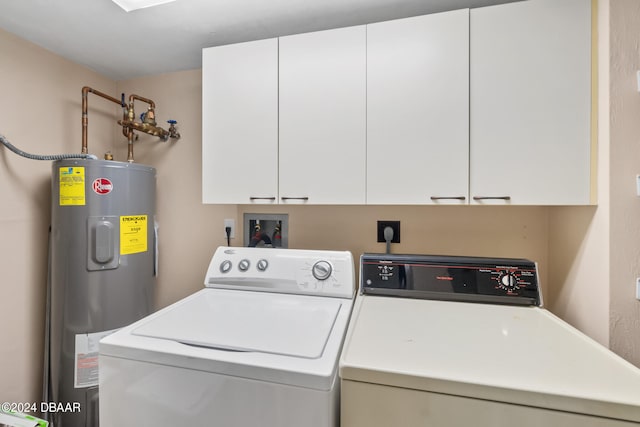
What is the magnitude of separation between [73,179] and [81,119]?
0.62 meters

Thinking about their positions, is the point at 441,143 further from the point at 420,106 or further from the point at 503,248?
the point at 503,248

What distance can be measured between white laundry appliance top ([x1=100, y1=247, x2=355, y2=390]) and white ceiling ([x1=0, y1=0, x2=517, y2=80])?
3.73 ft

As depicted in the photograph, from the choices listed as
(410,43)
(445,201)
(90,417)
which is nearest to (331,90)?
(410,43)

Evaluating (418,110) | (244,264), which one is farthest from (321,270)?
(418,110)

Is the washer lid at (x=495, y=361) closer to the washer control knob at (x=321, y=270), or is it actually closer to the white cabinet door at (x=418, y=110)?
the washer control knob at (x=321, y=270)

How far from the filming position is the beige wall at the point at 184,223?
1289 mm

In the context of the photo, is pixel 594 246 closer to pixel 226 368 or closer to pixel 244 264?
pixel 226 368

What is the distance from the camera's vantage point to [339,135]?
122 cm

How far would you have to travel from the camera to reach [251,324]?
952mm

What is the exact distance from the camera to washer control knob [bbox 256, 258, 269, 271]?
1.32m

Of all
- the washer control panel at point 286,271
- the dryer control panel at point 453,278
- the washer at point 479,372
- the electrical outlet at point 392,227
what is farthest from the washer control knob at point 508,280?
the washer control panel at point 286,271

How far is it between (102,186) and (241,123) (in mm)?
777

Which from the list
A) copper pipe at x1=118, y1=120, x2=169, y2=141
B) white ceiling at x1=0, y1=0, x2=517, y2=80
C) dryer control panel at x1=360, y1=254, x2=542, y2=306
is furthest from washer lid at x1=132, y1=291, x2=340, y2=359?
white ceiling at x1=0, y1=0, x2=517, y2=80

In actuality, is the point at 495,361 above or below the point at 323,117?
below
